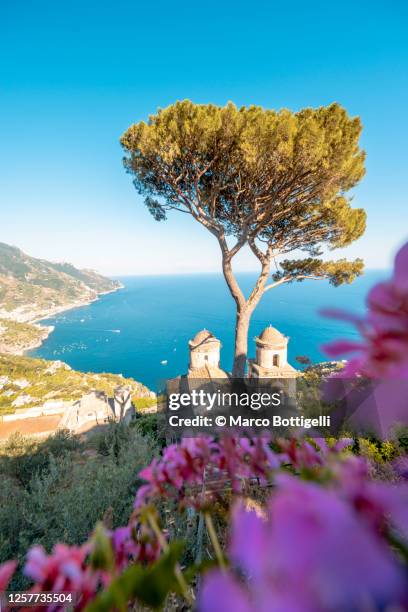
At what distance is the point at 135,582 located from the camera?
1.21 feet

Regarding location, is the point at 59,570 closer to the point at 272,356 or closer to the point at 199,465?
the point at 199,465

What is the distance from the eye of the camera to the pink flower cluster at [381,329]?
314 millimetres

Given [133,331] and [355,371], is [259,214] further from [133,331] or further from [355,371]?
[133,331]

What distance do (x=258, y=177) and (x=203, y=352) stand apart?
5.89 meters

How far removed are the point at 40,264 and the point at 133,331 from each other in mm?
92078

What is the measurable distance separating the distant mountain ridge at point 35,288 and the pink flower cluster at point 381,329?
9494cm

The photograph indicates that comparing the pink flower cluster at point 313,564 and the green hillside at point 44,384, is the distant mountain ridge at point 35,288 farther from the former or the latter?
the pink flower cluster at point 313,564

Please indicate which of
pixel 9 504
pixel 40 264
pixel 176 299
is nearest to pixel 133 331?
pixel 176 299

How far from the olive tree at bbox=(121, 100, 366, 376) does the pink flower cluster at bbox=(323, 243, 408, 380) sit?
717 cm

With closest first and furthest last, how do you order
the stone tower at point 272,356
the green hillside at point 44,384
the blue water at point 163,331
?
the stone tower at point 272,356, the green hillside at point 44,384, the blue water at point 163,331

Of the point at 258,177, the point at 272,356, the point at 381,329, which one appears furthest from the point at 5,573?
the point at 272,356

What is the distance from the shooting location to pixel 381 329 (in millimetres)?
327

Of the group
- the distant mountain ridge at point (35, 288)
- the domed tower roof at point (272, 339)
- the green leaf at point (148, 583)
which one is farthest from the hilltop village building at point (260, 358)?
the distant mountain ridge at point (35, 288)

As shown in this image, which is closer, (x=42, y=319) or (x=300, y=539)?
(x=300, y=539)
